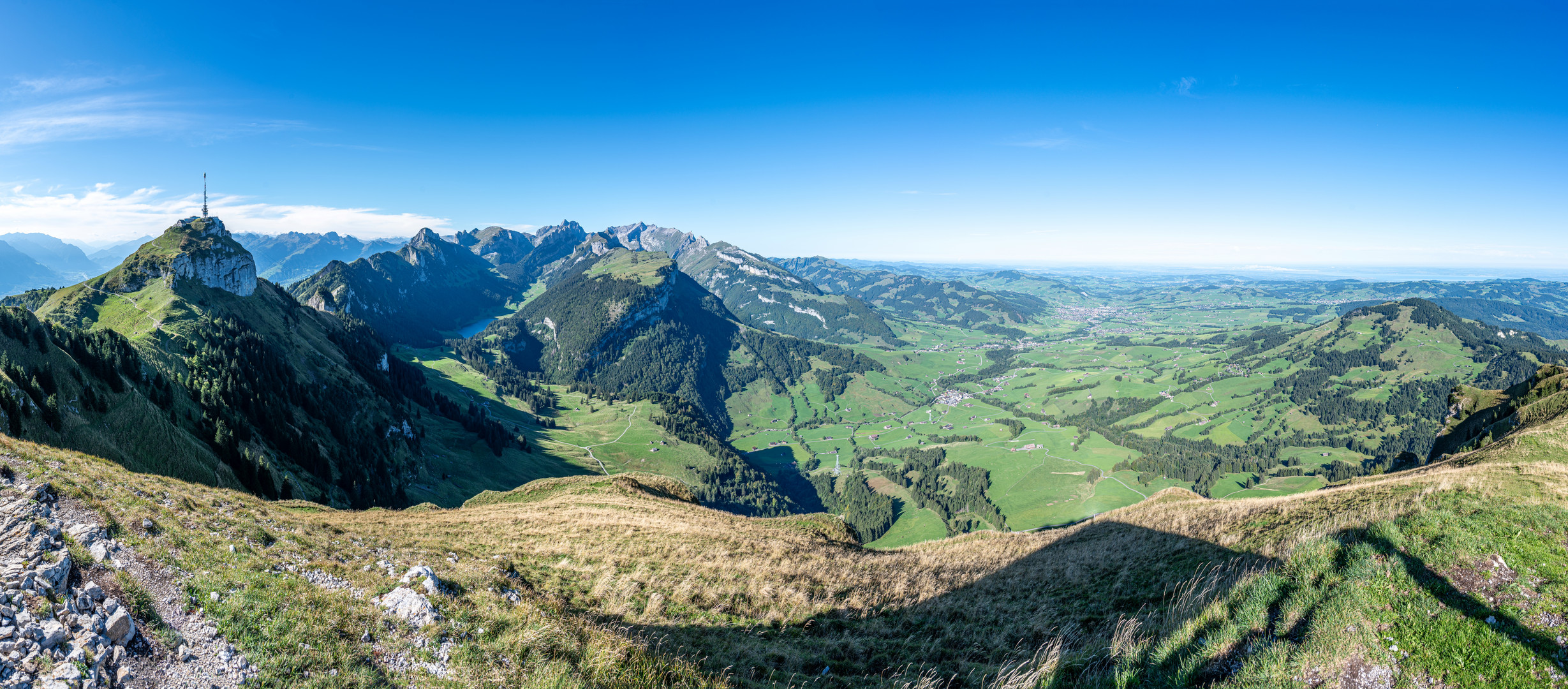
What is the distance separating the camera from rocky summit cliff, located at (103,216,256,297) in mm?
130375

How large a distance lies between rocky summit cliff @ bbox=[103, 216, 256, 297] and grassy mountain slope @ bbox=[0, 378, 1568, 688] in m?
172

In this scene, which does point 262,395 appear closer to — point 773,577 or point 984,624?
point 773,577

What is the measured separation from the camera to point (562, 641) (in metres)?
11.1

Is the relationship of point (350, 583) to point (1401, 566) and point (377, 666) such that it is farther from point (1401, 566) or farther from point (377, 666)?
point (1401, 566)

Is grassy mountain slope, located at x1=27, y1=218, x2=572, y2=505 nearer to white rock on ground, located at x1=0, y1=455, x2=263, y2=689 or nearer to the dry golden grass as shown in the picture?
the dry golden grass

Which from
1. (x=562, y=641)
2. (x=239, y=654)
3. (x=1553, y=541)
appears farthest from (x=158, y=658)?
(x=1553, y=541)

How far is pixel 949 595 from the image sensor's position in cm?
1888

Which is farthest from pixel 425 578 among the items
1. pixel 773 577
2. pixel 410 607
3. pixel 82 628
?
pixel 773 577

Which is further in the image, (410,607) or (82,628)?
(410,607)

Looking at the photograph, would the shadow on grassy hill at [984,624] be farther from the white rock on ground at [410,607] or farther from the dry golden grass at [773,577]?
the white rock on ground at [410,607]

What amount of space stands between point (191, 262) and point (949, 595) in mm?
204290

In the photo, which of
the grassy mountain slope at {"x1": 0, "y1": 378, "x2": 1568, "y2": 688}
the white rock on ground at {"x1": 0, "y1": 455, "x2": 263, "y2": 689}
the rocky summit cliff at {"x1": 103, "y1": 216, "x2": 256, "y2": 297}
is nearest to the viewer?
the white rock on ground at {"x1": 0, "y1": 455, "x2": 263, "y2": 689}

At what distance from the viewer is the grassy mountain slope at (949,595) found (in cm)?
982

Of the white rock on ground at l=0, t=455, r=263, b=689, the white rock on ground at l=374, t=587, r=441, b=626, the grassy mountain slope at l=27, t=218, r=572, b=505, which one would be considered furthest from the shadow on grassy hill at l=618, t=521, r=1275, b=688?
the grassy mountain slope at l=27, t=218, r=572, b=505
